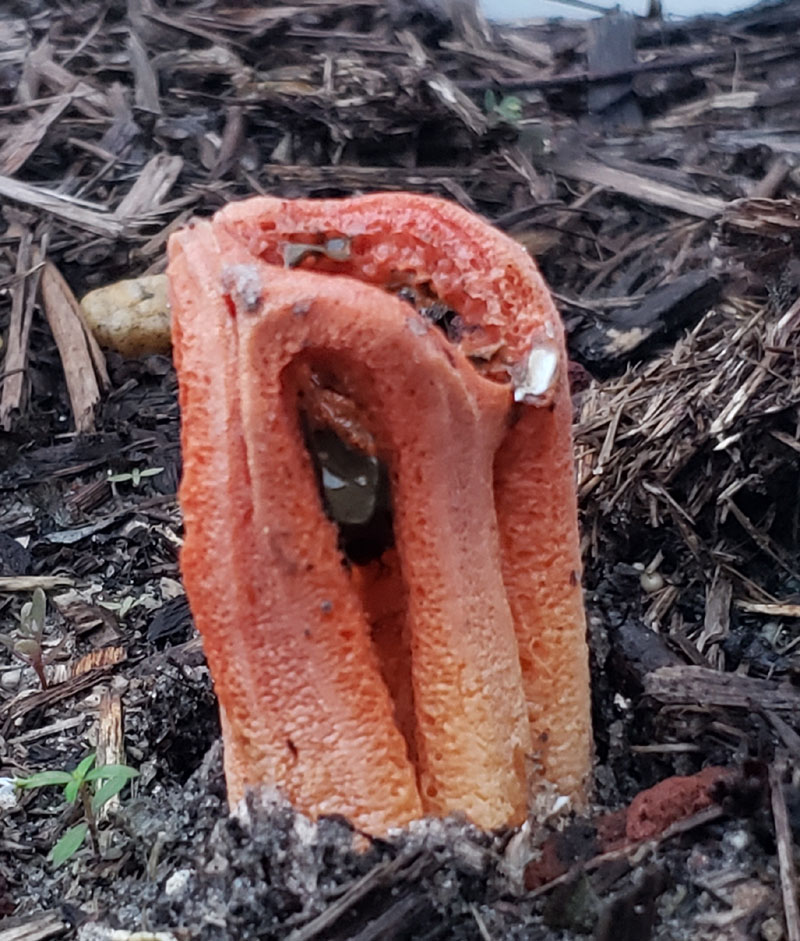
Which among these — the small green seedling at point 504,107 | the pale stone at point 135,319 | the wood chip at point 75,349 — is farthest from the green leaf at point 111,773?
the small green seedling at point 504,107

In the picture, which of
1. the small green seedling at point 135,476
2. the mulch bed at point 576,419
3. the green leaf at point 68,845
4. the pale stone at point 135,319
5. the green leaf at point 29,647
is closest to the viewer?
the mulch bed at point 576,419

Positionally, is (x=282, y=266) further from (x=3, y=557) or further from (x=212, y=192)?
(x=212, y=192)

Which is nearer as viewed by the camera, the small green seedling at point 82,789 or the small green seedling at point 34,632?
the small green seedling at point 82,789

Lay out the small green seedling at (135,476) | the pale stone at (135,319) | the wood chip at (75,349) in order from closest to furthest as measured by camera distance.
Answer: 1. the small green seedling at (135,476)
2. the wood chip at (75,349)
3. the pale stone at (135,319)

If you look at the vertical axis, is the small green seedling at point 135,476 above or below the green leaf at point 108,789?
below

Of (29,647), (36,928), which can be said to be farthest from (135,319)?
(36,928)

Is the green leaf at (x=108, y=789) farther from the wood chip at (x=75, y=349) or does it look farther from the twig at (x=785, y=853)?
the wood chip at (x=75, y=349)

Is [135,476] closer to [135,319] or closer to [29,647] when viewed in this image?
[135,319]

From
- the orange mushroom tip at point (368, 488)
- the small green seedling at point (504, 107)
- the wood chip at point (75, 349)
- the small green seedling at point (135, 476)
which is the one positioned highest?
the orange mushroom tip at point (368, 488)
